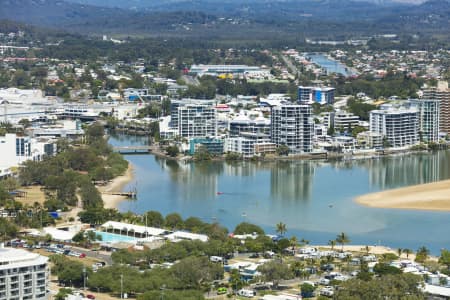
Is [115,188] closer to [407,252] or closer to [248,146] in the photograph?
[248,146]

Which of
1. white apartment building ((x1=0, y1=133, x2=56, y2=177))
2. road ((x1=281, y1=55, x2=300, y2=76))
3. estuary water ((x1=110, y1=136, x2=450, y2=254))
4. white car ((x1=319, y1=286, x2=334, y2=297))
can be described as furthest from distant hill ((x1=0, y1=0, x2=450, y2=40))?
white car ((x1=319, y1=286, x2=334, y2=297))

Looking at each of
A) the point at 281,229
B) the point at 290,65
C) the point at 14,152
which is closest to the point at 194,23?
the point at 290,65

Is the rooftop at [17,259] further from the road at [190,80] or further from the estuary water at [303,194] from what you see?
the road at [190,80]

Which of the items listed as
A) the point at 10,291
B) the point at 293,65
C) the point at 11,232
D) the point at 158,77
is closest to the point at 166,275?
the point at 10,291

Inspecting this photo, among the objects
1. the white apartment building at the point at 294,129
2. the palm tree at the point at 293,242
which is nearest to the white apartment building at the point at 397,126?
the white apartment building at the point at 294,129

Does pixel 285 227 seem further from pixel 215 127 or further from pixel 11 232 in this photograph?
pixel 215 127

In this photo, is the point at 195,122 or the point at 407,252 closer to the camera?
the point at 407,252
